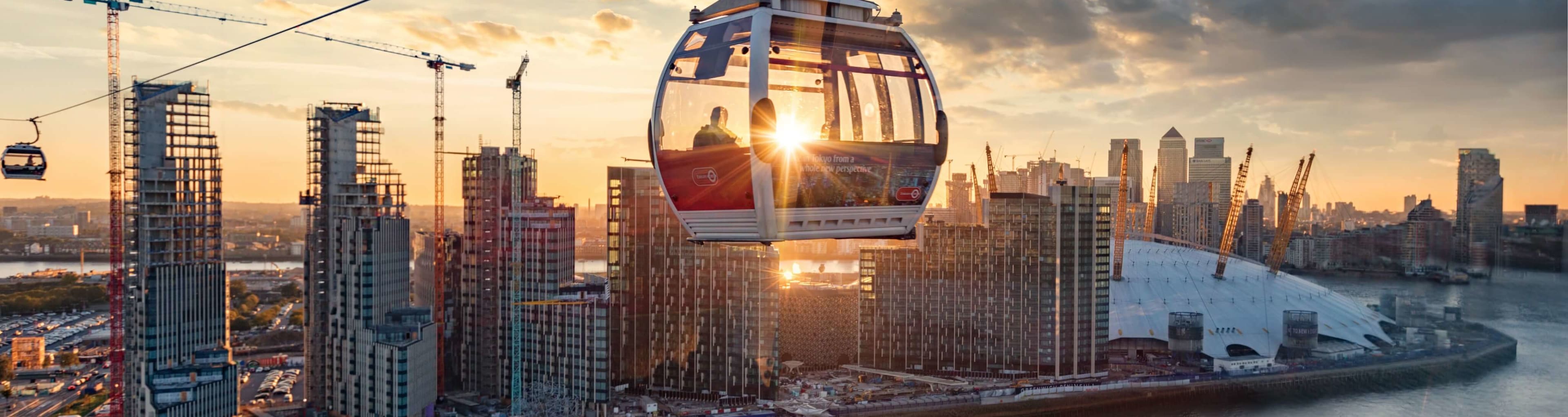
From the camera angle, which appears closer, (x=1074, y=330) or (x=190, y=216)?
(x=190, y=216)

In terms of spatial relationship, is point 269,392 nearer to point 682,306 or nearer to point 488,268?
point 488,268

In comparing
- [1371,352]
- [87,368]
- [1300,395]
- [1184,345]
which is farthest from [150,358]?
[1371,352]

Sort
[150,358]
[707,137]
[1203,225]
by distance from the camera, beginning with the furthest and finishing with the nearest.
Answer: [1203,225] → [150,358] → [707,137]

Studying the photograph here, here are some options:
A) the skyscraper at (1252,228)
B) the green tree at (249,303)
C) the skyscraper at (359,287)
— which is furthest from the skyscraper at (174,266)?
the skyscraper at (1252,228)

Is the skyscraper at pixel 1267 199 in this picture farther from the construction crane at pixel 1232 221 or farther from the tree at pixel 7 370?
the tree at pixel 7 370

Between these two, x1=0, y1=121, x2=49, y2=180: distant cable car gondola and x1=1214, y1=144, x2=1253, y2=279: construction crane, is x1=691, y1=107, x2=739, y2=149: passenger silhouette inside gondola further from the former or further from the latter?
x1=1214, y1=144, x2=1253, y2=279: construction crane

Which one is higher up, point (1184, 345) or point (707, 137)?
point (707, 137)

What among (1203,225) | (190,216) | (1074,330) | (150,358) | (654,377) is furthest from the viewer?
(1203,225)

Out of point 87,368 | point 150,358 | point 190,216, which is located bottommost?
point 87,368

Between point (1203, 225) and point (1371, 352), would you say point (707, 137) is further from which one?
point (1203, 225)
